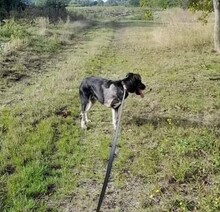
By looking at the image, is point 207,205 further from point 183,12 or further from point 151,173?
point 183,12

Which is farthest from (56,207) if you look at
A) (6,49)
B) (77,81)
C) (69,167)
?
(6,49)

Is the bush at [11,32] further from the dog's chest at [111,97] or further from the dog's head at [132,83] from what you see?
the dog's head at [132,83]

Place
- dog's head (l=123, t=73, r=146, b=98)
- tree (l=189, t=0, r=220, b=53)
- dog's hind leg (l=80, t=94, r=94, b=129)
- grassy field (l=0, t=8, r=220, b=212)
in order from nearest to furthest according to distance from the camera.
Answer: grassy field (l=0, t=8, r=220, b=212) < dog's head (l=123, t=73, r=146, b=98) < dog's hind leg (l=80, t=94, r=94, b=129) < tree (l=189, t=0, r=220, b=53)

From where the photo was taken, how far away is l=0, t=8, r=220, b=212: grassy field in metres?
4.39

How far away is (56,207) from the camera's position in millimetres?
4230

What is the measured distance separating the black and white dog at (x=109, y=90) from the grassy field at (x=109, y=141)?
1.49 feet

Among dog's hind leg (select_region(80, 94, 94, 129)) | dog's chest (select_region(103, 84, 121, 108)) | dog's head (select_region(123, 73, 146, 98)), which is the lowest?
dog's hind leg (select_region(80, 94, 94, 129))

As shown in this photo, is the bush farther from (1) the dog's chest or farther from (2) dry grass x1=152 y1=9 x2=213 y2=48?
(1) the dog's chest

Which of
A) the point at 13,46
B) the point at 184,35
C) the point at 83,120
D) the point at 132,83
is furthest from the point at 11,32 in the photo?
the point at 132,83

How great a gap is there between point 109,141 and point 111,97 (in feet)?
A: 2.40

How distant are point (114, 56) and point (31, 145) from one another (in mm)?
9246

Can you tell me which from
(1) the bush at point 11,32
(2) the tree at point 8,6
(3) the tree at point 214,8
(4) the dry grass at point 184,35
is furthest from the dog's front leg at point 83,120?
(2) the tree at point 8,6

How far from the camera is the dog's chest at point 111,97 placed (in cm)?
629

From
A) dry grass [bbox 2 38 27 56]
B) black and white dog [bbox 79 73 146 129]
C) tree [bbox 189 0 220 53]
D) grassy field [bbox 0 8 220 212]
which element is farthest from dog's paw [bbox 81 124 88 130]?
tree [bbox 189 0 220 53]
